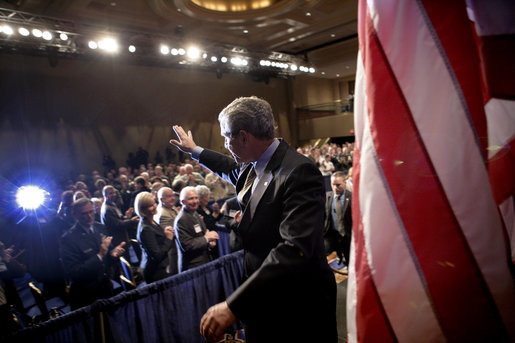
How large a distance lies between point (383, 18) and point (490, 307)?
3.17 feet

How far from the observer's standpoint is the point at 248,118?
1575mm

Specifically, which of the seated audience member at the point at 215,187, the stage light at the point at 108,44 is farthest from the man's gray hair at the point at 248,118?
the stage light at the point at 108,44


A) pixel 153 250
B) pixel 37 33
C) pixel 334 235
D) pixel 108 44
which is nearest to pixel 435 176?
pixel 153 250

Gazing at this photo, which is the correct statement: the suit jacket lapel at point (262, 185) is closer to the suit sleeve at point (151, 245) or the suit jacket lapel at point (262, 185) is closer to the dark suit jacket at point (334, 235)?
the suit sleeve at point (151, 245)

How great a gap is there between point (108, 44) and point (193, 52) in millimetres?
3204

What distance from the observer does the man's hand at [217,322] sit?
1.30m

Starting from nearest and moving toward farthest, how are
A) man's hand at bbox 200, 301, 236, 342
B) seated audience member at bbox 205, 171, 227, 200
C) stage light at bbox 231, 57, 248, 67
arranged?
man's hand at bbox 200, 301, 236, 342, seated audience member at bbox 205, 171, 227, 200, stage light at bbox 231, 57, 248, 67

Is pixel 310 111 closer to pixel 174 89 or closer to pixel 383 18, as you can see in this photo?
pixel 174 89

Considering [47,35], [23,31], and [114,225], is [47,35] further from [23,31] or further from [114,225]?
[114,225]

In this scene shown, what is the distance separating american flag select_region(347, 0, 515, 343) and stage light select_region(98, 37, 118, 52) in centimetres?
1138

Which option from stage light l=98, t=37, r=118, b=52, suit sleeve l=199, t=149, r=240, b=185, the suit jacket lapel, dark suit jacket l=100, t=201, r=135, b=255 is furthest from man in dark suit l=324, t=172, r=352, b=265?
stage light l=98, t=37, r=118, b=52

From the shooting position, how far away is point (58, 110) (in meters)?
13.6

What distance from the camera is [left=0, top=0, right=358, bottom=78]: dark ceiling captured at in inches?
398

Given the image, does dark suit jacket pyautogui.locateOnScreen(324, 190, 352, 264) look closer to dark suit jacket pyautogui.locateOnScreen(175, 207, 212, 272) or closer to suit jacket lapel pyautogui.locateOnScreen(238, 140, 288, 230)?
dark suit jacket pyautogui.locateOnScreen(175, 207, 212, 272)
